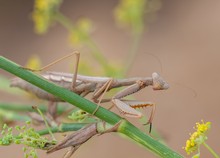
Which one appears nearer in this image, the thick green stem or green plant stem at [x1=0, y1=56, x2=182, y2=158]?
green plant stem at [x1=0, y1=56, x2=182, y2=158]

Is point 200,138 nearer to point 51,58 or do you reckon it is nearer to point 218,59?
point 218,59

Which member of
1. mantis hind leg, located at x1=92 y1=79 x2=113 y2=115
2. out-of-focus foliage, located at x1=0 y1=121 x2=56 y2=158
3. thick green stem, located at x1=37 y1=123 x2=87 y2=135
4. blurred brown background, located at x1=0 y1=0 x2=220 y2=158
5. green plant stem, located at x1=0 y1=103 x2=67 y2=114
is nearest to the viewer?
out-of-focus foliage, located at x1=0 y1=121 x2=56 y2=158

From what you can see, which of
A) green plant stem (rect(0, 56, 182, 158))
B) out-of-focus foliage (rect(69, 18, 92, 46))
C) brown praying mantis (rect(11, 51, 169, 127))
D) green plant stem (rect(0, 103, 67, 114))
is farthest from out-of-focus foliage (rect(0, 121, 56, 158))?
out-of-focus foliage (rect(69, 18, 92, 46))

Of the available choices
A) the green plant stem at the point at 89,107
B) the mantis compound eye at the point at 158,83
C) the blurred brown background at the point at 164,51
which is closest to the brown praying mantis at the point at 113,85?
the mantis compound eye at the point at 158,83

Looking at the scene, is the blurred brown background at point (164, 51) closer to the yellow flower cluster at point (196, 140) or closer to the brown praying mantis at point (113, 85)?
the brown praying mantis at point (113, 85)

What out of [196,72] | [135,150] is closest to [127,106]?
[135,150]

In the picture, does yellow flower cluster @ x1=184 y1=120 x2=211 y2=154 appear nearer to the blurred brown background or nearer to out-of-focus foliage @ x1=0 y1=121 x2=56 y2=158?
out-of-focus foliage @ x1=0 y1=121 x2=56 y2=158

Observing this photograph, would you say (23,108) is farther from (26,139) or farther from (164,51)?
(164,51)
